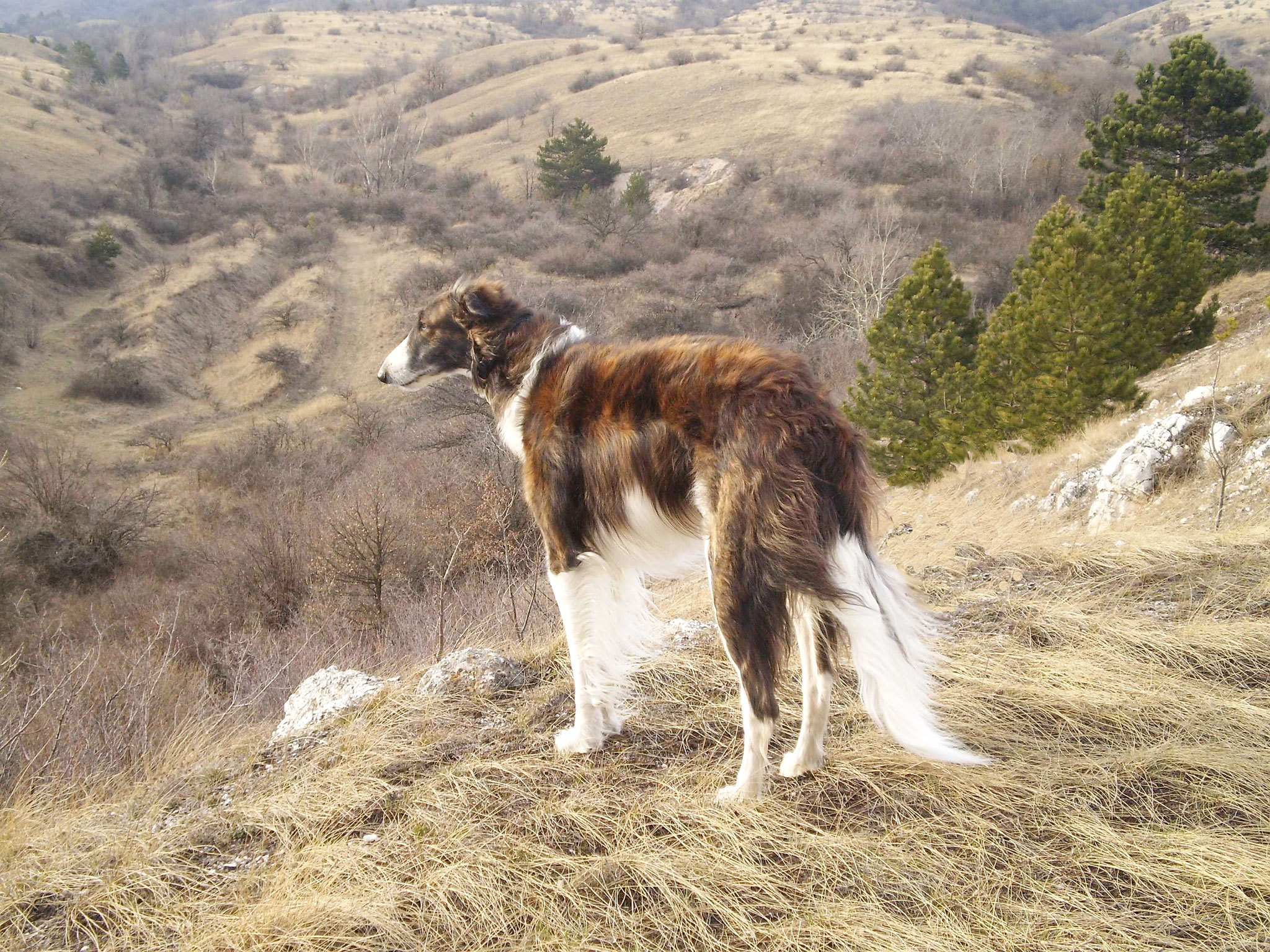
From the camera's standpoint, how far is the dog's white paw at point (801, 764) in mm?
3268

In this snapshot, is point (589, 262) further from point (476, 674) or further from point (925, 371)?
point (476, 674)

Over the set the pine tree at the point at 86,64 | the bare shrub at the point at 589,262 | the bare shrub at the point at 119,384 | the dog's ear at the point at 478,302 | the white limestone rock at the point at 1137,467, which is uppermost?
the pine tree at the point at 86,64

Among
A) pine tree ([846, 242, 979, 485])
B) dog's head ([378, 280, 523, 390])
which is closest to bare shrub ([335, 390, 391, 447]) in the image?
pine tree ([846, 242, 979, 485])

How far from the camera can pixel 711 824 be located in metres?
2.91

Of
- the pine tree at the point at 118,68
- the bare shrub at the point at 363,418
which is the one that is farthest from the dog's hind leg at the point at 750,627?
the pine tree at the point at 118,68

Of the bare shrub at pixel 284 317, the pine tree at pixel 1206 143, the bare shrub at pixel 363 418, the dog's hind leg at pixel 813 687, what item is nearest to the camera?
the dog's hind leg at pixel 813 687

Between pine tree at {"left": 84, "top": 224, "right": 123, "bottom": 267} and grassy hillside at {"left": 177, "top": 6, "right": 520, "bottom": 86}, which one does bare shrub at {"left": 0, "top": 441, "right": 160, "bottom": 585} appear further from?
grassy hillside at {"left": 177, "top": 6, "right": 520, "bottom": 86}

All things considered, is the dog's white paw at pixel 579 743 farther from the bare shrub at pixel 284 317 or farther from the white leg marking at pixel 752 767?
the bare shrub at pixel 284 317

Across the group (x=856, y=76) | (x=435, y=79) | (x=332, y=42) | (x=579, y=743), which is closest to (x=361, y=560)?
(x=579, y=743)

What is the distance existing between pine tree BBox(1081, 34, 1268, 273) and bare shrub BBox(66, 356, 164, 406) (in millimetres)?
36368

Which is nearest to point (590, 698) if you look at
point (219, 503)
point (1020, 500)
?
point (1020, 500)

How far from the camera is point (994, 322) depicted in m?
16.1

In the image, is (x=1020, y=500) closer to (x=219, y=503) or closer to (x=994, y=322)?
(x=994, y=322)

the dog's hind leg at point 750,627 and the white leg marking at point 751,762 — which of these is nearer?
the dog's hind leg at point 750,627
